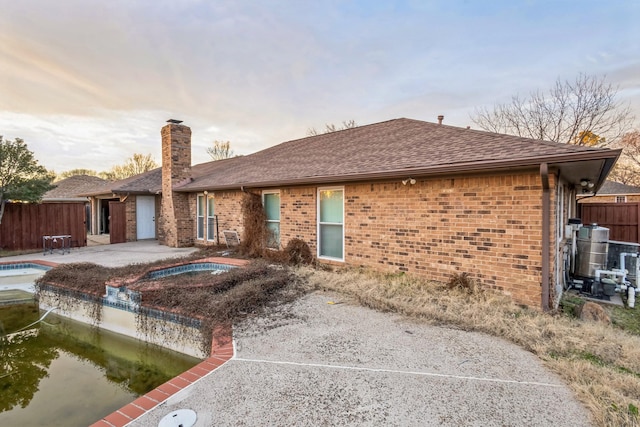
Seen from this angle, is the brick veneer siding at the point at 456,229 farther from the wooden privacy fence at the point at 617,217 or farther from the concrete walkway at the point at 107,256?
the wooden privacy fence at the point at 617,217

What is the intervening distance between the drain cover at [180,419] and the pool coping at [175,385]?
9.5 inches

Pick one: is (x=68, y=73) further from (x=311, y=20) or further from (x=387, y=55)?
(x=387, y=55)

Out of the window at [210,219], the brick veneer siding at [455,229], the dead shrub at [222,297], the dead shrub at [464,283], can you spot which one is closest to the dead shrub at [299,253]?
the brick veneer siding at [455,229]

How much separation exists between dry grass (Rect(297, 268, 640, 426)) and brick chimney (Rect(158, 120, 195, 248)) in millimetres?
8032

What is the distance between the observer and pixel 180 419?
2.39 m

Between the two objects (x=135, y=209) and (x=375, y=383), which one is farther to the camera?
(x=135, y=209)

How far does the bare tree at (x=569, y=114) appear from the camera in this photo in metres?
17.6

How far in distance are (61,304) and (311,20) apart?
10.4 m

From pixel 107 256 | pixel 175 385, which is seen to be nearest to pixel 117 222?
pixel 107 256

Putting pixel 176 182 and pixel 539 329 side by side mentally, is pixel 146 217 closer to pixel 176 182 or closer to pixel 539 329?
Result: pixel 176 182

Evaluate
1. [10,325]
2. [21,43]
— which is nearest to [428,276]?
[10,325]

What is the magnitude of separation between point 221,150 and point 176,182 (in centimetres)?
2317

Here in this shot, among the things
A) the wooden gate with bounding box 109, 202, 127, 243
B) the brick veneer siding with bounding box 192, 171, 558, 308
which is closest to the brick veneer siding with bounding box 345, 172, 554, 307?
the brick veneer siding with bounding box 192, 171, 558, 308

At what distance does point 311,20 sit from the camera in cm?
1015
